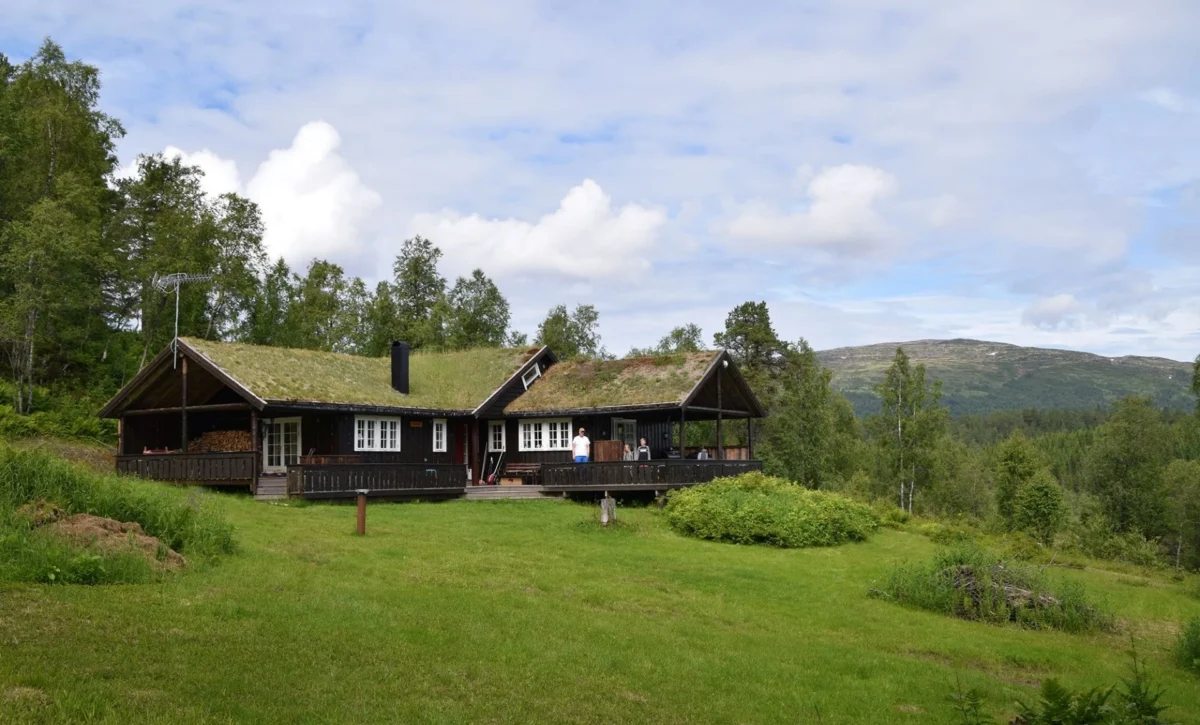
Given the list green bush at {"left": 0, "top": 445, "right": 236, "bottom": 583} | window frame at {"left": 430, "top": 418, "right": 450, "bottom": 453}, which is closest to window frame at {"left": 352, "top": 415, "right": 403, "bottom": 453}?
window frame at {"left": 430, "top": 418, "right": 450, "bottom": 453}

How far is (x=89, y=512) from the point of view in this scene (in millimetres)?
13141

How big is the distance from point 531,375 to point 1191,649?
2657cm

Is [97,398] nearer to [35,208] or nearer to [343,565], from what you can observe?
[35,208]

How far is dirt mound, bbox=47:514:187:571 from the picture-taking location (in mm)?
11703

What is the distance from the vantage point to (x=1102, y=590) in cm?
1809

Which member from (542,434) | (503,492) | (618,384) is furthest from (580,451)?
(542,434)

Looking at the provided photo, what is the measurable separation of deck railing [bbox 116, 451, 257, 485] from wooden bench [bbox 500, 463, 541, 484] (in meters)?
10.3

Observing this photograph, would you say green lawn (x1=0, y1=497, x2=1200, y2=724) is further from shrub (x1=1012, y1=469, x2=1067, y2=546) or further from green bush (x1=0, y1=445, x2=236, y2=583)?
shrub (x1=1012, y1=469, x2=1067, y2=546)

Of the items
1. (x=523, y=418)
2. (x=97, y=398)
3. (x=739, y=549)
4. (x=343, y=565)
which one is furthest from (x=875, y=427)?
(x=343, y=565)

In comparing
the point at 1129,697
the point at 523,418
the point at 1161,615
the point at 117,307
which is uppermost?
the point at 117,307

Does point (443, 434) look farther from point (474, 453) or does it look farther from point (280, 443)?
point (280, 443)

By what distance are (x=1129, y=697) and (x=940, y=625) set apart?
6.44 metres

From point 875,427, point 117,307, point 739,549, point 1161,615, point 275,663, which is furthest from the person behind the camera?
point 875,427

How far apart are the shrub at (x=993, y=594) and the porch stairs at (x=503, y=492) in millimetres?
16167
